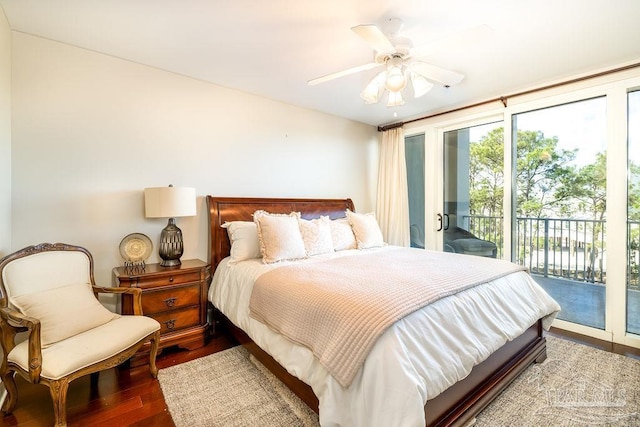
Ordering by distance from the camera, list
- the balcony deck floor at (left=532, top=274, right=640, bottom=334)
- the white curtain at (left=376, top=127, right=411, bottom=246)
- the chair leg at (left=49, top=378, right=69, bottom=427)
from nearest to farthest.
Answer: the chair leg at (left=49, top=378, right=69, bottom=427)
the balcony deck floor at (left=532, top=274, right=640, bottom=334)
the white curtain at (left=376, top=127, right=411, bottom=246)

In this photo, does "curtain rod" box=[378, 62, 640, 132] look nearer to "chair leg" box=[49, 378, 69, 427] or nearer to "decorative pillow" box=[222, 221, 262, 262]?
"decorative pillow" box=[222, 221, 262, 262]

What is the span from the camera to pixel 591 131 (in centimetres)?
297

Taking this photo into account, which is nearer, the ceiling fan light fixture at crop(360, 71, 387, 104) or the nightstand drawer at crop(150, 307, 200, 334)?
the ceiling fan light fixture at crop(360, 71, 387, 104)

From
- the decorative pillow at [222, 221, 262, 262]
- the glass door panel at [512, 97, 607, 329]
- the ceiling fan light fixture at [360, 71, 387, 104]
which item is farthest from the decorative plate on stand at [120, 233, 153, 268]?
the glass door panel at [512, 97, 607, 329]

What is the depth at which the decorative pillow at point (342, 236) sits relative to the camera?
3297mm

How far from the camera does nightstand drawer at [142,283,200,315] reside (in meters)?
2.38

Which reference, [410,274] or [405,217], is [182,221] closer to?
[410,274]

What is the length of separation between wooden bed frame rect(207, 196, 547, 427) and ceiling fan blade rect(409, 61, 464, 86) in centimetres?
200

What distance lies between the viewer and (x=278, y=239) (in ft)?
8.87

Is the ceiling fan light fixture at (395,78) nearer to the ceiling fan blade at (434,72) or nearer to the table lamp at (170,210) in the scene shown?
the ceiling fan blade at (434,72)

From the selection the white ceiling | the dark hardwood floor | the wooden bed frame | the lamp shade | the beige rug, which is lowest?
the beige rug

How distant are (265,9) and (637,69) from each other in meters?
3.24

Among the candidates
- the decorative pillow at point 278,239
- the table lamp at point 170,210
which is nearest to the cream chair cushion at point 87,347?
the table lamp at point 170,210

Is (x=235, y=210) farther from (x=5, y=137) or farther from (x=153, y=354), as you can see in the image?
(x=5, y=137)
